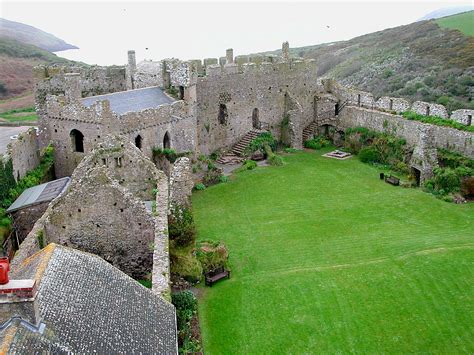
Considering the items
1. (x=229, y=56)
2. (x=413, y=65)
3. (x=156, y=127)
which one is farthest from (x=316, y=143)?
(x=413, y=65)

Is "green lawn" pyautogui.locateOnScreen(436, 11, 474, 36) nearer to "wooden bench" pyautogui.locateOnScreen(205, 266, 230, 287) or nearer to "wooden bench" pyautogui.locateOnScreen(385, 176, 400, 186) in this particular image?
"wooden bench" pyautogui.locateOnScreen(385, 176, 400, 186)

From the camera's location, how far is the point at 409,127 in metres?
33.1

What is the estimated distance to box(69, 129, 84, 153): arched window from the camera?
26.0 m

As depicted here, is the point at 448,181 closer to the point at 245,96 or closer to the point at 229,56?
the point at 245,96

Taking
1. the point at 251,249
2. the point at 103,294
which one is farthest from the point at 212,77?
the point at 103,294

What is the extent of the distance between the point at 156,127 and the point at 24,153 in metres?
6.14

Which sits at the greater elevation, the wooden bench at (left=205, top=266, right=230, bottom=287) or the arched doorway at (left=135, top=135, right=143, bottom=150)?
the arched doorway at (left=135, top=135, right=143, bottom=150)

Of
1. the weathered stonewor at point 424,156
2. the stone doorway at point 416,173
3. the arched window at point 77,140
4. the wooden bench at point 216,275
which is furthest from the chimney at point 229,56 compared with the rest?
the wooden bench at point 216,275

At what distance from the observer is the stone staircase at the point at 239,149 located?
34906mm

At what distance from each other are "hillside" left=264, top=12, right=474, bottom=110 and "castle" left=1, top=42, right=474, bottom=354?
420 inches

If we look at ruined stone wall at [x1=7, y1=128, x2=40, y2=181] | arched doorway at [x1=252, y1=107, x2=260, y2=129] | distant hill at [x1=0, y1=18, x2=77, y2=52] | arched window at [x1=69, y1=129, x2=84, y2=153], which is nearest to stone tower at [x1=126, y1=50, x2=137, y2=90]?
arched window at [x1=69, y1=129, x2=84, y2=153]

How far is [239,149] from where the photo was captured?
36125 millimetres

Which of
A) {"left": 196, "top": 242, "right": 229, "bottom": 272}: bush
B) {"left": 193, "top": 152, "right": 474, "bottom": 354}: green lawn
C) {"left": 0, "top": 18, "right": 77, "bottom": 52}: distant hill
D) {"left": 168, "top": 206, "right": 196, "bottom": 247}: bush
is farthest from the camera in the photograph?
{"left": 0, "top": 18, "right": 77, "bottom": 52}: distant hill

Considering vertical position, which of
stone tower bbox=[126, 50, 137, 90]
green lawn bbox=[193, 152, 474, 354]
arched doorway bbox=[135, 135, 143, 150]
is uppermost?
stone tower bbox=[126, 50, 137, 90]
